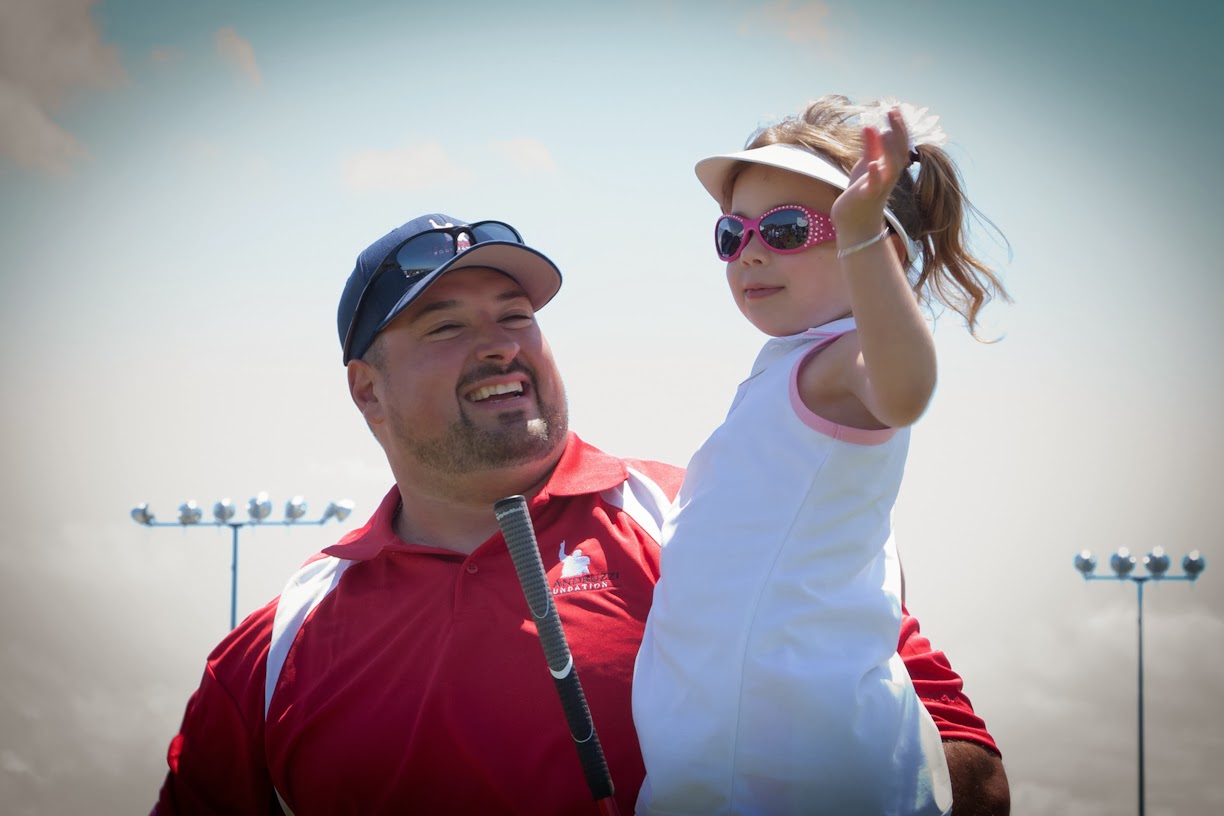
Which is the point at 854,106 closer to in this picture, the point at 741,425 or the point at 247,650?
the point at 741,425

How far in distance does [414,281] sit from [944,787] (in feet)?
7.60

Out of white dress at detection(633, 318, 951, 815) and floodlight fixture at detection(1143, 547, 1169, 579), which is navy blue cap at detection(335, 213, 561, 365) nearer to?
white dress at detection(633, 318, 951, 815)

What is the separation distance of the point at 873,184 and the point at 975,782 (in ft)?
5.85

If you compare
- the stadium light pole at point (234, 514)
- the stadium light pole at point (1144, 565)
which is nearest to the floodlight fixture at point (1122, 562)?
the stadium light pole at point (1144, 565)

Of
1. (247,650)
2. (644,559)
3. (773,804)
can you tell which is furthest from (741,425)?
(247,650)

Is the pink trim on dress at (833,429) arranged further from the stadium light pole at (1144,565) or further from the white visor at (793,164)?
the stadium light pole at (1144,565)

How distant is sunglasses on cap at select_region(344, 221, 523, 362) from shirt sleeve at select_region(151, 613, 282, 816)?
4.15ft

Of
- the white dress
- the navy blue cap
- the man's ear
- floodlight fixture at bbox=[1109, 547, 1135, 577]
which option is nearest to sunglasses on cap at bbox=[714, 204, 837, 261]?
the white dress

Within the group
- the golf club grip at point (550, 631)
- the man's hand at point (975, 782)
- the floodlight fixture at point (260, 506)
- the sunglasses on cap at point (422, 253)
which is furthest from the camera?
the floodlight fixture at point (260, 506)

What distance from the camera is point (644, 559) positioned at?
11.0ft

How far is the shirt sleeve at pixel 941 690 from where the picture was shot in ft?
9.83

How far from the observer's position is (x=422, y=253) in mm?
3699

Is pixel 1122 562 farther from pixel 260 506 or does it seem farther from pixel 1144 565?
pixel 260 506

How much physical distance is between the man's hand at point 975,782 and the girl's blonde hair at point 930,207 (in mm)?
1147
